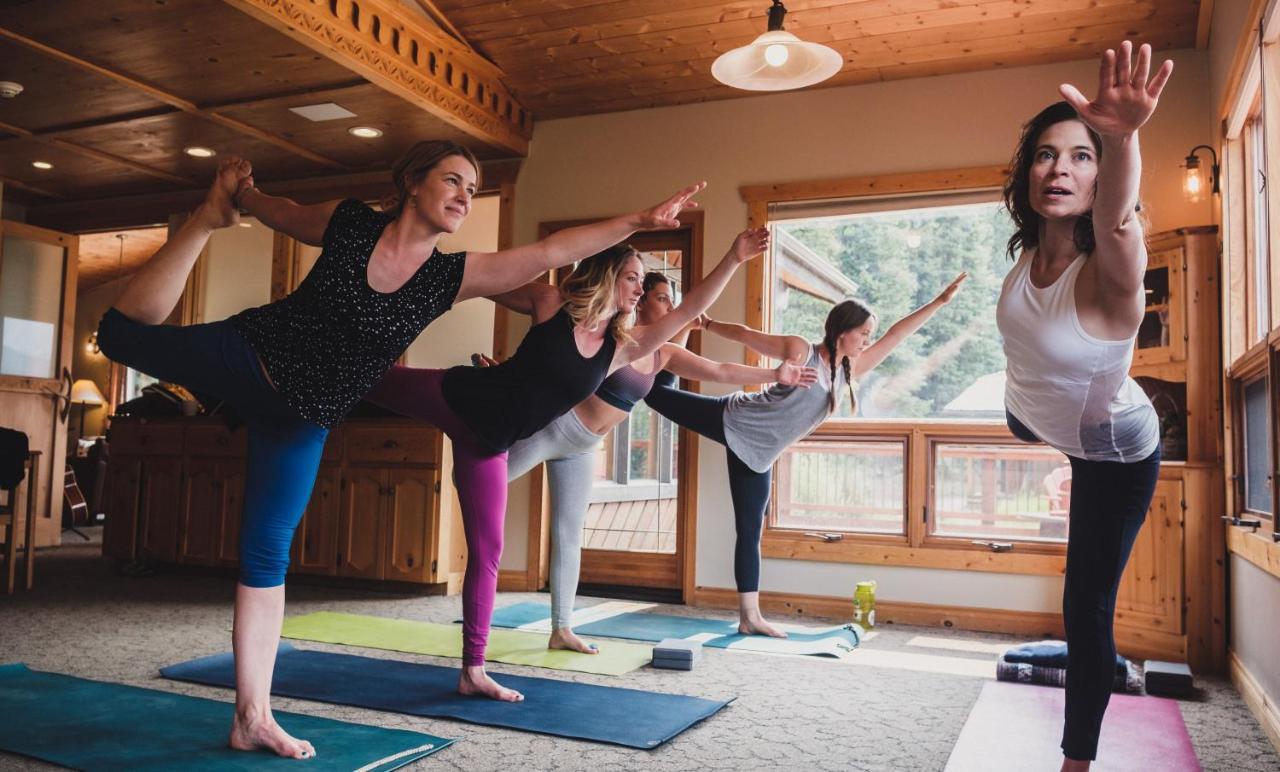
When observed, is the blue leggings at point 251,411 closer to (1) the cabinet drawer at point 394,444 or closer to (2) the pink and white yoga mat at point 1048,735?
(2) the pink and white yoga mat at point 1048,735

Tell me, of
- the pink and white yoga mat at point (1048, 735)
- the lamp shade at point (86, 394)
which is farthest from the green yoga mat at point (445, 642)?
the lamp shade at point (86, 394)

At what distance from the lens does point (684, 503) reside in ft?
17.7

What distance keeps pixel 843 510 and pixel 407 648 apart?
2.43 metres

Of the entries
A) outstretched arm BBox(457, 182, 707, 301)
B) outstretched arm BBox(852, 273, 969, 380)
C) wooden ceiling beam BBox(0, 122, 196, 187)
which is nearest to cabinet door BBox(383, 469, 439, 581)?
outstretched arm BBox(852, 273, 969, 380)

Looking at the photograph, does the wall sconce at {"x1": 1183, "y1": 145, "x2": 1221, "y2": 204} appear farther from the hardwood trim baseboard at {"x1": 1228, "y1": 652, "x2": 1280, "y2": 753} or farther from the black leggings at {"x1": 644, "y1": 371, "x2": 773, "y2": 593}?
the black leggings at {"x1": 644, "y1": 371, "x2": 773, "y2": 593}

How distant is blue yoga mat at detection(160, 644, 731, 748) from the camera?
2621 millimetres

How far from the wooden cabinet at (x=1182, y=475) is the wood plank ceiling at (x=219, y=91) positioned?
3.62 meters

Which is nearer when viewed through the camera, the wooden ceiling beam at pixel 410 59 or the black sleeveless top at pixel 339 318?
the black sleeveless top at pixel 339 318

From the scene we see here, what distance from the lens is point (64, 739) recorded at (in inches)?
92.9

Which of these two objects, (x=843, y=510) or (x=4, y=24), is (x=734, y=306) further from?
(x=4, y=24)

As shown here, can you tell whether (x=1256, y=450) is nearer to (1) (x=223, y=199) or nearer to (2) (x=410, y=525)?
(1) (x=223, y=199)

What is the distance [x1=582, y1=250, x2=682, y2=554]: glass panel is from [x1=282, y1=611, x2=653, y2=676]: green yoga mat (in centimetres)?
147

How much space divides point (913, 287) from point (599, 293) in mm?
2617

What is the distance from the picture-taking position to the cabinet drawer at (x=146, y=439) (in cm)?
601
